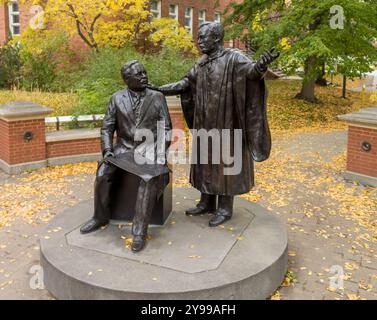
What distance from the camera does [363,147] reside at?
784 centimetres

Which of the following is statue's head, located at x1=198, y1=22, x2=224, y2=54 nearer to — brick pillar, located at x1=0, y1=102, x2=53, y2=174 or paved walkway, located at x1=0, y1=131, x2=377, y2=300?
paved walkway, located at x1=0, y1=131, x2=377, y2=300

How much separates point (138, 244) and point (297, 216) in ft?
9.56

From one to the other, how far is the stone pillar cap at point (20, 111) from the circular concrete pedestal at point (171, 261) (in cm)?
382

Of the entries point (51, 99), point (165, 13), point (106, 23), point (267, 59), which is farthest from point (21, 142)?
point (165, 13)

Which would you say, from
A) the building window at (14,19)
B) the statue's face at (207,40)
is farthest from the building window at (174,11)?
the statue's face at (207,40)

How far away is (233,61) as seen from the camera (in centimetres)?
435

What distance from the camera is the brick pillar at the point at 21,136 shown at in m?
8.07

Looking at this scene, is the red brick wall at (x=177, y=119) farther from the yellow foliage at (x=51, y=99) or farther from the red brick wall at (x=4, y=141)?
the red brick wall at (x=4, y=141)

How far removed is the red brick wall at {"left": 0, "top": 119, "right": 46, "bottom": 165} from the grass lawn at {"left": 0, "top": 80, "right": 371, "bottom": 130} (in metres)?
2.29

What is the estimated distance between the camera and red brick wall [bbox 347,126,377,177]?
7699 millimetres

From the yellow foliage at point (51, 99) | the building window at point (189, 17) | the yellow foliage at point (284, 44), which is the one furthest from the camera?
the building window at point (189, 17)
